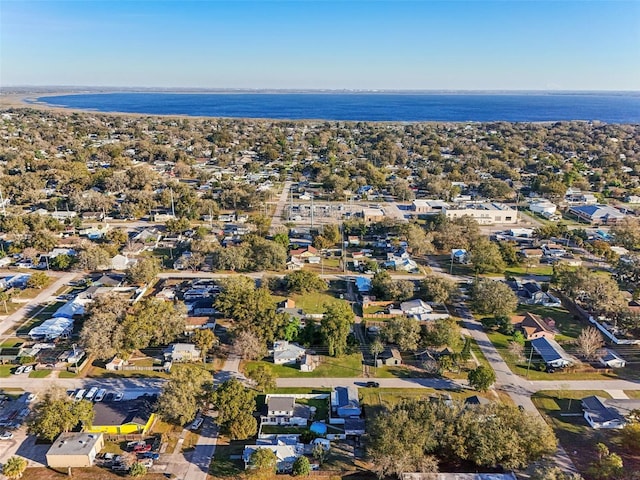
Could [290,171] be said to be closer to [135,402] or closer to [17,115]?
[135,402]

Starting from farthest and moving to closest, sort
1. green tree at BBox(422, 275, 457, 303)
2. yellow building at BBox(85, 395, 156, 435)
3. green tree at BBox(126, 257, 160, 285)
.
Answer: green tree at BBox(126, 257, 160, 285), green tree at BBox(422, 275, 457, 303), yellow building at BBox(85, 395, 156, 435)

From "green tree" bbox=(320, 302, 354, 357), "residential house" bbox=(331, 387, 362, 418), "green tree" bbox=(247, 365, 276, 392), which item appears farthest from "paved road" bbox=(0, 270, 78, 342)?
"residential house" bbox=(331, 387, 362, 418)

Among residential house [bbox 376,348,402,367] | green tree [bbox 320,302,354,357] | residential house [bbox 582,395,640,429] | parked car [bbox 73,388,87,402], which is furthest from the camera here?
green tree [bbox 320,302,354,357]

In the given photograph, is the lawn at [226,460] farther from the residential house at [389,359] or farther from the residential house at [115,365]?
the residential house at [389,359]

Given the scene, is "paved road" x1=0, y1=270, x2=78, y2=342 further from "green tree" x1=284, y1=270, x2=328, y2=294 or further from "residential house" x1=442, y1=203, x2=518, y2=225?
"residential house" x1=442, y1=203, x2=518, y2=225

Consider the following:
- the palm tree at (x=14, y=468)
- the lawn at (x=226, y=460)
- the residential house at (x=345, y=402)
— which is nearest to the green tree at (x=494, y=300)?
the residential house at (x=345, y=402)

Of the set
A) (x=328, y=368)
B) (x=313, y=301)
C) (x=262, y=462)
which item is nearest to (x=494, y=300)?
(x=313, y=301)

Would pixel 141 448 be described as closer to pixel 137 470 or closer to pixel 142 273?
pixel 137 470
